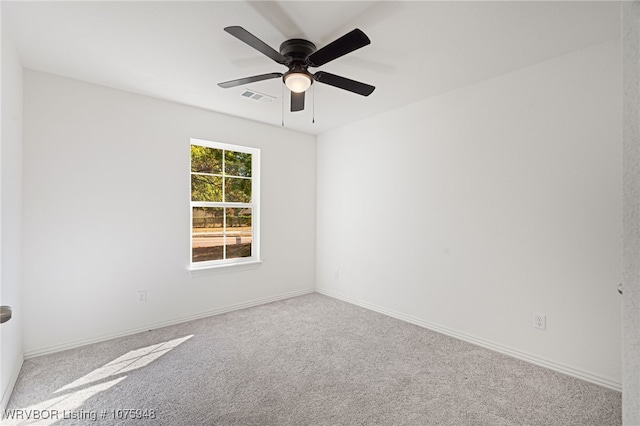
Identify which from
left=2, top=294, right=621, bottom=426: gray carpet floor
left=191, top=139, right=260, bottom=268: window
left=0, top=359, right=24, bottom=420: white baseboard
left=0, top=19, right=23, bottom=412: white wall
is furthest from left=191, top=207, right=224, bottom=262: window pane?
left=0, top=359, right=24, bottom=420: white baseboard

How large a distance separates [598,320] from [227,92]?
12.2 feet

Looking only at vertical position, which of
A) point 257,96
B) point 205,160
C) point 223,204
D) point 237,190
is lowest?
point 223,204

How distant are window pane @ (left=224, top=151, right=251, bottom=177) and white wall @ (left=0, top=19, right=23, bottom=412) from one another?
6.42ft

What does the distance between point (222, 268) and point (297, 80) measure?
2535 mm

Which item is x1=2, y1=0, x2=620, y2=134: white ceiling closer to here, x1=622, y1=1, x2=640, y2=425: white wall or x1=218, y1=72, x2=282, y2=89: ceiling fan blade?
x1=218, y1=72, x2=282, y2=89: ceiling fan blade

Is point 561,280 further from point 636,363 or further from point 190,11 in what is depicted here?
point 190,11

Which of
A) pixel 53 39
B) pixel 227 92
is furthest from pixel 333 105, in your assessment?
pixel 53 39

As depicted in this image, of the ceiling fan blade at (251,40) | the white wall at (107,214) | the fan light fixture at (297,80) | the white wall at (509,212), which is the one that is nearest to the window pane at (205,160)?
the white wall at (107,214)

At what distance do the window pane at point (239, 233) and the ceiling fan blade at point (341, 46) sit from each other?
8.17ft

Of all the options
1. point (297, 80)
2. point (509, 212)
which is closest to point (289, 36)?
point (297, 80)

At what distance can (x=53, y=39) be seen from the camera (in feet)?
7.27

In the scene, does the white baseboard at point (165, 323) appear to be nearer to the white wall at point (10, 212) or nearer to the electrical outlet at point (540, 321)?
the white wall at point (10, 212)

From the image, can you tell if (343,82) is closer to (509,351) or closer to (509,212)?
(509,212)

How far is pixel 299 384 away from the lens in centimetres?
224
